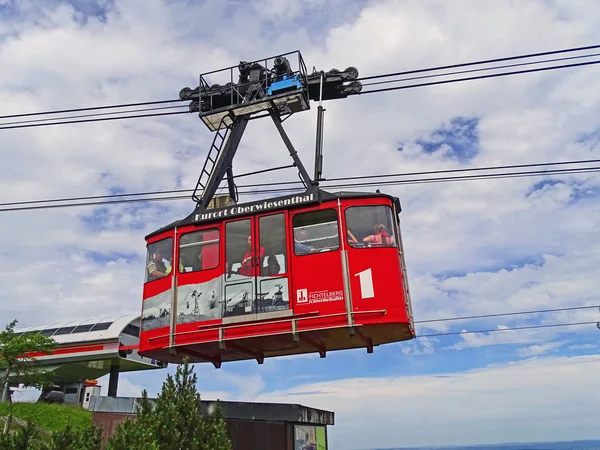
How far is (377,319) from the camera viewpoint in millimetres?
8969

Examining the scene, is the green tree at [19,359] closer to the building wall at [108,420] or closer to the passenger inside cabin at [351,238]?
the building wall at [108,420]

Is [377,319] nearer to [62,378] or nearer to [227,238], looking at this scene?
[227,238]

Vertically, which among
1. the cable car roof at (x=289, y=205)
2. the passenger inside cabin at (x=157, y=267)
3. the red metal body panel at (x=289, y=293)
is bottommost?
the red metal body panel at (x=289, y=293)

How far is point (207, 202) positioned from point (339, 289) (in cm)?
431

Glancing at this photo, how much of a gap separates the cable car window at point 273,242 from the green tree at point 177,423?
2545 millimetres

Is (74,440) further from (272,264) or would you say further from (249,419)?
(249,419)

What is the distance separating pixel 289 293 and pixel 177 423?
2.99 m

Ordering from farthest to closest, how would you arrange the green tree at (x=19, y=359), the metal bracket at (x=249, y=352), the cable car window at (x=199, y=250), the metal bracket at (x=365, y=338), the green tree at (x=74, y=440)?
the green tree at (x=19, y=359) < the cable car window at (x=199, y=250) < the metal bracket at (x=249, y=352) < the metal bracket at (x=365, y=338) < the green tree at (x=74, y=440)

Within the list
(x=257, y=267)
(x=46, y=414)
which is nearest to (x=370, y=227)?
(x=257, y=267)

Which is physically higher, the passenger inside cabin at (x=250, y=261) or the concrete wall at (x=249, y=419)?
the passenger inside cabin at (x=250, y=261)

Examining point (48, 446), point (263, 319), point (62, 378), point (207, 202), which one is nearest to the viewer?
point (48, 446)

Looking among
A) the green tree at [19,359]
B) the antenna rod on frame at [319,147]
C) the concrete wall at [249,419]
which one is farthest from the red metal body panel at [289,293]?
the green tree at [19,359]

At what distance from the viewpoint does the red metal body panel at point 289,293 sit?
30.1ft

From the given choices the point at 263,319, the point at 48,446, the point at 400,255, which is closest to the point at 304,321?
the point at 263,319
